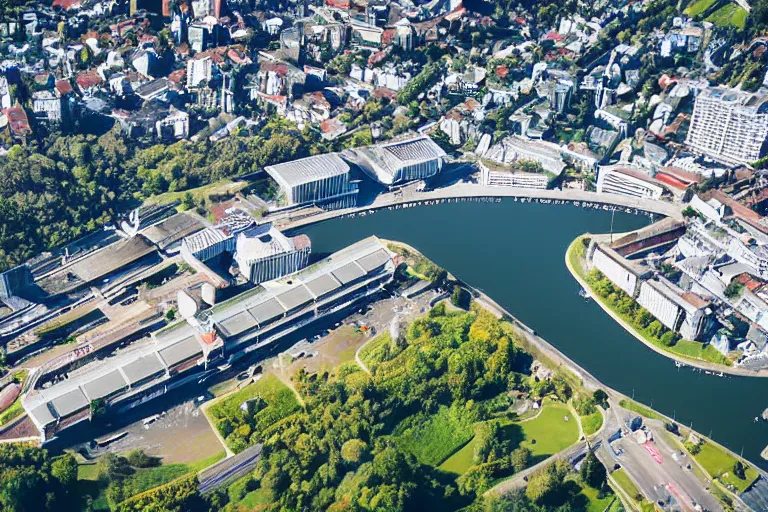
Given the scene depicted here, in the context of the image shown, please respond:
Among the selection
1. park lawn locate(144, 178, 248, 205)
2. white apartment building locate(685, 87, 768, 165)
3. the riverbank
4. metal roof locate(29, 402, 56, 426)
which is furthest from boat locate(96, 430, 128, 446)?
white apartment building locate(685, 87, 768, 165)

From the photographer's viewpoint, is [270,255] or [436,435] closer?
[436,435]

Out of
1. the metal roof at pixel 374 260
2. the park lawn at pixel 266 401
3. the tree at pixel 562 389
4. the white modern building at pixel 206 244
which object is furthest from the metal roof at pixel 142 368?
the tree at pixel 562 389

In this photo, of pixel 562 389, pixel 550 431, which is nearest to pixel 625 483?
pixel 550 431

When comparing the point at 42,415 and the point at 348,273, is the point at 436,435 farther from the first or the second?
the point at 42,415

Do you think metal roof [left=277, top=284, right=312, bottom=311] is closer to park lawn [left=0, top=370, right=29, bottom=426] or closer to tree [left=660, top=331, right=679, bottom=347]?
park lawn [left=0, top=370, right=29, bottom=426]

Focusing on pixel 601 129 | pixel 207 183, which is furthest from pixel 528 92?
pixel 207 183
